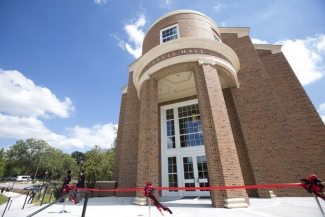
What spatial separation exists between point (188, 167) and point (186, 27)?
9627mm

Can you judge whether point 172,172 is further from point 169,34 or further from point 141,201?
point 169,34

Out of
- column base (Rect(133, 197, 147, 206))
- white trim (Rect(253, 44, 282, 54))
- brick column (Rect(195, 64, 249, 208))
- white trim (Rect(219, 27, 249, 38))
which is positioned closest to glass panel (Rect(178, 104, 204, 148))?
brick column (Rect(195, 64, 249, 208))

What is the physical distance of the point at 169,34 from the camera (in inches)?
441

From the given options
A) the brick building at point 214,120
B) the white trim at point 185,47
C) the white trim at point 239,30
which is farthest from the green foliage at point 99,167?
the white trim at point 239,30

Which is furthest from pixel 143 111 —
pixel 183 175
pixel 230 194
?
pixel 230 194

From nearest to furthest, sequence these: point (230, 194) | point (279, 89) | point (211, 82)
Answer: point (230, 194), point (211, 82), point (279, 89)

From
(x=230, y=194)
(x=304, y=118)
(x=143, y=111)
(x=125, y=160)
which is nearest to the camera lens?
(x=230, y=194)

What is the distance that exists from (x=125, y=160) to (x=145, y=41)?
972 centimetres

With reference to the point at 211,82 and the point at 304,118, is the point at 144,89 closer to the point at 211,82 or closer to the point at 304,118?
the point at 211,82

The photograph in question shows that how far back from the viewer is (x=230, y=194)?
19.3 ft

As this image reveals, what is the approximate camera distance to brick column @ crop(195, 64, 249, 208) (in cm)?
598

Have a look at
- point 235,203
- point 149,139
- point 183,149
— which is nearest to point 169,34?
point 149,139

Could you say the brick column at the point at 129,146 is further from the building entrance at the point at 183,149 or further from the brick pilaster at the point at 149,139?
the brick pilaster at the point at 149,139

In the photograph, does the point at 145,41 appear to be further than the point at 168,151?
Yes
